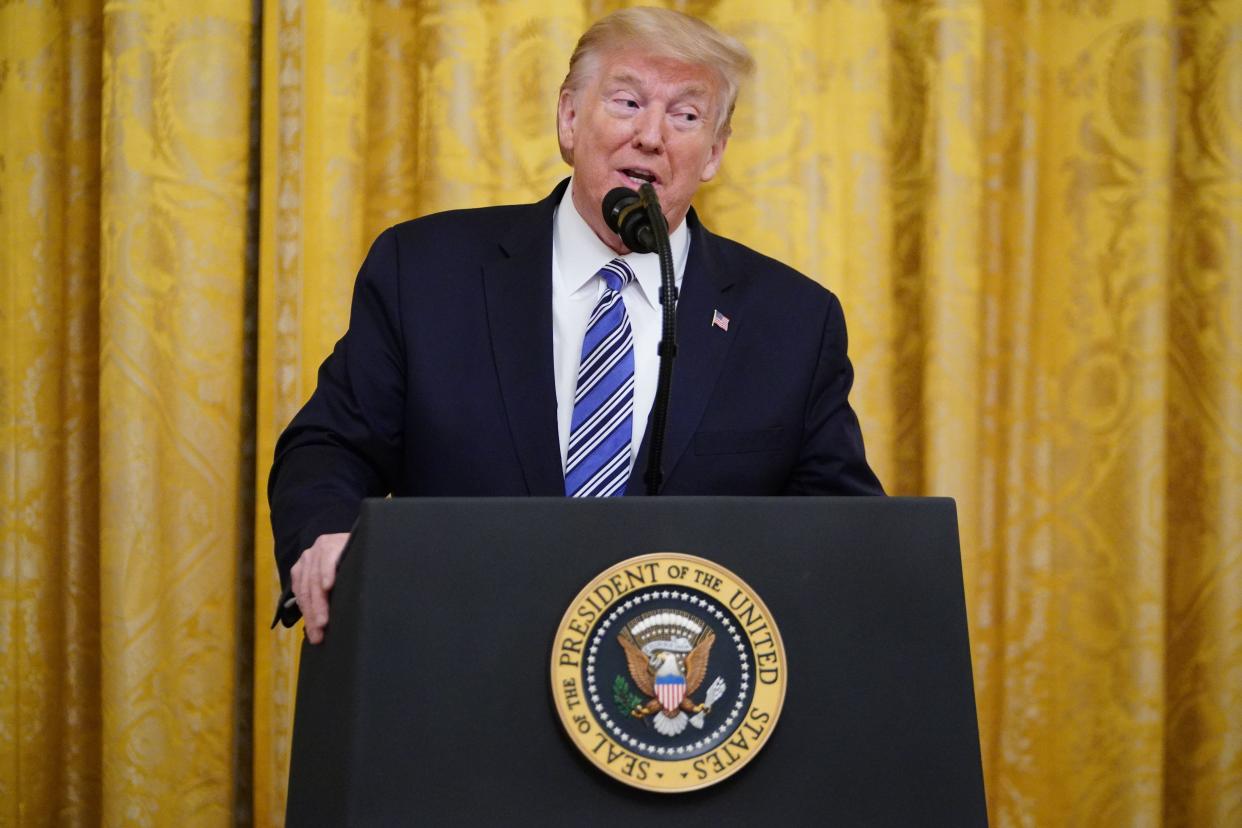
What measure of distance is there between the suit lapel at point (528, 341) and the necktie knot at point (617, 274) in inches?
3.3

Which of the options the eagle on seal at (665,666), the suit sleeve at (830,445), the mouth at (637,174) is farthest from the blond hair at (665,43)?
the eagle on seal at (665,666)

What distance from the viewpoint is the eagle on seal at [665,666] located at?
998 mm

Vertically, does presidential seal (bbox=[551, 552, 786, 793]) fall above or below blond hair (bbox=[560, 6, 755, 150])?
below

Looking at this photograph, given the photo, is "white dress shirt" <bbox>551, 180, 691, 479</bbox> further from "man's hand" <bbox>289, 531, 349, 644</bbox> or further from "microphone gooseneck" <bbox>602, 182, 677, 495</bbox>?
"man's hand" <bbox>289, 531, 349, 644</bbox>

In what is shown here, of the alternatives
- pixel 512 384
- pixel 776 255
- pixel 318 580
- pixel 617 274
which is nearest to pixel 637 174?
pixel 617 274

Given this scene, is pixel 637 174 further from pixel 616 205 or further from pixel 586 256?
pixel 616 205

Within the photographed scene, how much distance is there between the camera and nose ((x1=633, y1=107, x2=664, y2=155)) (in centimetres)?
185

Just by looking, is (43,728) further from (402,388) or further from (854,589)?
(854,589)

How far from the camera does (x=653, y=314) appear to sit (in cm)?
179

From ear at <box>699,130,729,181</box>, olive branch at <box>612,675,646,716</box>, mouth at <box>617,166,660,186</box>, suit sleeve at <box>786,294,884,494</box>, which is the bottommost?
olive branch at <box>612,675,646,716</box>

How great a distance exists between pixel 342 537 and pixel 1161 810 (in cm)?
198

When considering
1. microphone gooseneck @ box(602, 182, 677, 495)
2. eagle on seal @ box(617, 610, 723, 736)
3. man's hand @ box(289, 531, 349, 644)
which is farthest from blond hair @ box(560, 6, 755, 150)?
eagle on seal @ box(617, 610, 723, 736)

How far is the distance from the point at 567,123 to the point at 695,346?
460mm

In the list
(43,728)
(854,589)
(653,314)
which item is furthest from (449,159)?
(854,589)
